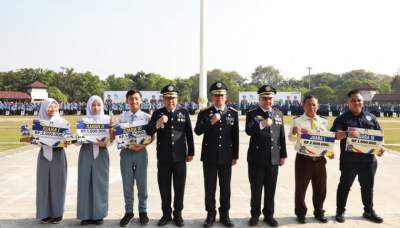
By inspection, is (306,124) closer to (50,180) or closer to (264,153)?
(264,153)

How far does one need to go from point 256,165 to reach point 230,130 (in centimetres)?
58

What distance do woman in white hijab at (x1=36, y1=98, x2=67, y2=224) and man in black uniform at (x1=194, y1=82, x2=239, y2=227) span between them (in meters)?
1.89

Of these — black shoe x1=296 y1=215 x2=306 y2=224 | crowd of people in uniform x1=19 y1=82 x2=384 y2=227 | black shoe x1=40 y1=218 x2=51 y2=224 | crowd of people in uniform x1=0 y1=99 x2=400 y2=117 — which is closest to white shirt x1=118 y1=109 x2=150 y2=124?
crowd of people in uniform x1=19 y1=82 x2=384 y2=227

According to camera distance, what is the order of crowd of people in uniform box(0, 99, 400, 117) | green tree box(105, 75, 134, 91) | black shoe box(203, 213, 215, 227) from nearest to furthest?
black shoe box(203, 213, 215, 227) → crowd of people in uniform box(0, 99, 400, 117) → green tree box(105, 75, 134, 91)

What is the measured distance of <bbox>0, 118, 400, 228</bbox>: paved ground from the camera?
5.48m

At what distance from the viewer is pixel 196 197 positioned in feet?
22.7

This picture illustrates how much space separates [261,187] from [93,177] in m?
2.23

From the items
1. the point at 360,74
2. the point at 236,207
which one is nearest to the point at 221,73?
the point at 360,74

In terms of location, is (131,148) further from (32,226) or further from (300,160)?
(300,160)

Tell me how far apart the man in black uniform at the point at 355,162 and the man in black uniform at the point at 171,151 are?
2.12 metres

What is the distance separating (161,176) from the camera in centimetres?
539

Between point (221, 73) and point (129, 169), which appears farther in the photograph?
point (221, 73)

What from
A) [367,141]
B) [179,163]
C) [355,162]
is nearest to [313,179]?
[355,162]

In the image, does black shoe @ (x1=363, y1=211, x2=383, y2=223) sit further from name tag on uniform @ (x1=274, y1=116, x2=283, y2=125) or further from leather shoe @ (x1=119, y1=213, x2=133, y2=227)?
leather shoe @ (x1=119, y1=213, x2=133, y2=227)
